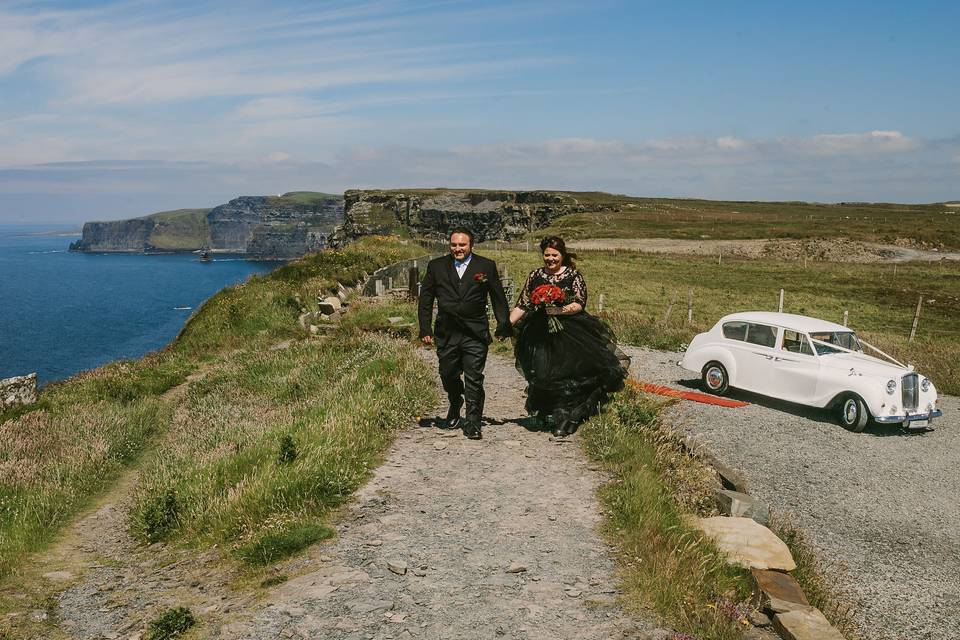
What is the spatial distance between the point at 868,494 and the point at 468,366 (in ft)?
21.0

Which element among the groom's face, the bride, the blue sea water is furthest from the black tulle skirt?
the blue sea water

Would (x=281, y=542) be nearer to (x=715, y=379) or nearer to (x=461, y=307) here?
(x=461, y=307)

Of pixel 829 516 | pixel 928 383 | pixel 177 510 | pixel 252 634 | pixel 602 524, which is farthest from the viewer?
pixel 928 383

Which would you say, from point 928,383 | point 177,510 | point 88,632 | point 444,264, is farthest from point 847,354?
point 88,632

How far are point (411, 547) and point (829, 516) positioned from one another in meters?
6.40

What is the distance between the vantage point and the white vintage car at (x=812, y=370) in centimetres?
1310

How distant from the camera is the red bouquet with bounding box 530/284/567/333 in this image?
910 cm

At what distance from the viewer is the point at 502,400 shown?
1194 centimetres

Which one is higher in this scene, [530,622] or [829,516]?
[530,622]

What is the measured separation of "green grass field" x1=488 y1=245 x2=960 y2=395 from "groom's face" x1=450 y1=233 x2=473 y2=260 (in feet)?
46.0

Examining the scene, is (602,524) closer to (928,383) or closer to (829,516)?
(829,516)

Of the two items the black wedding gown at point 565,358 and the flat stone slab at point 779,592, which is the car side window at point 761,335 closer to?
the black wedding gown at point 565,358

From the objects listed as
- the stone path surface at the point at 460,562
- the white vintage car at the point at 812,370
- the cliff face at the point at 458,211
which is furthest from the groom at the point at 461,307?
the cliff face at the point at 458,211

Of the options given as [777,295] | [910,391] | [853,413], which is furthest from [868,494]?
[777,295]
